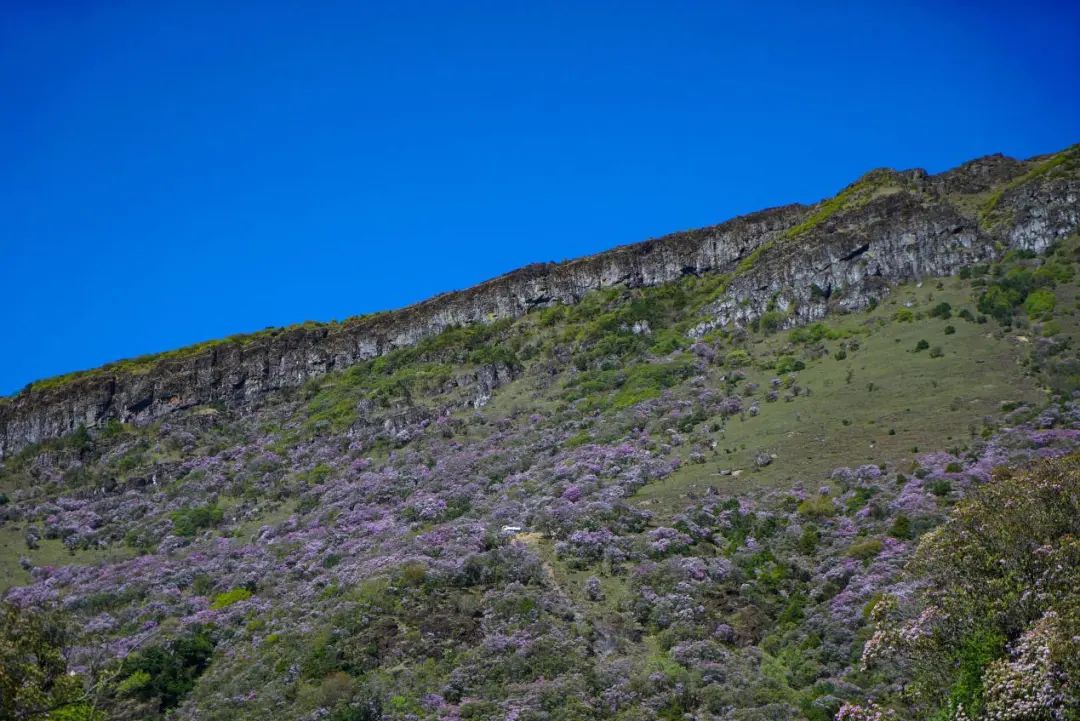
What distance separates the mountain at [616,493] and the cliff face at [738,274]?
29 cm

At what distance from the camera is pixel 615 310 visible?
81.4 metres

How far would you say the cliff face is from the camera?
68438 mm

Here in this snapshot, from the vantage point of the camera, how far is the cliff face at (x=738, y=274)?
6844 centimetres

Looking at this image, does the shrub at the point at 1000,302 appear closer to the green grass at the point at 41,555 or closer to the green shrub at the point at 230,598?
the green shrub at the point at 230,598

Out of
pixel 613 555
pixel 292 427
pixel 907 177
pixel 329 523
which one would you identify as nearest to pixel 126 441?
pixel 292 427

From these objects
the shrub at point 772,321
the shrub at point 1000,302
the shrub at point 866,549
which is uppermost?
the shrub at point 772,321

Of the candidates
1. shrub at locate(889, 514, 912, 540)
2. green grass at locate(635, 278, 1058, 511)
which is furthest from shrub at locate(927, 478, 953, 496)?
green grass at locate(635, 278, 1058, 511)

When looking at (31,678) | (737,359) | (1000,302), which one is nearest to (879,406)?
(1000,302)

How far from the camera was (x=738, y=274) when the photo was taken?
252ft

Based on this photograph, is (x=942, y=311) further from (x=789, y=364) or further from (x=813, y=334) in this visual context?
(x=789, y=364)

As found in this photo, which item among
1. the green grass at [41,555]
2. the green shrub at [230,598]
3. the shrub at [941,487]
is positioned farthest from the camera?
the green grass at [41,555]

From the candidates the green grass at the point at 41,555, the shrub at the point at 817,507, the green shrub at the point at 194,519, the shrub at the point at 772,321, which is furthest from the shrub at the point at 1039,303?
the green grass at the point at 41,555

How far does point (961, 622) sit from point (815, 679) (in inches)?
345

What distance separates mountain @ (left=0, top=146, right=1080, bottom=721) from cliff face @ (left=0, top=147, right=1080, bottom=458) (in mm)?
293
